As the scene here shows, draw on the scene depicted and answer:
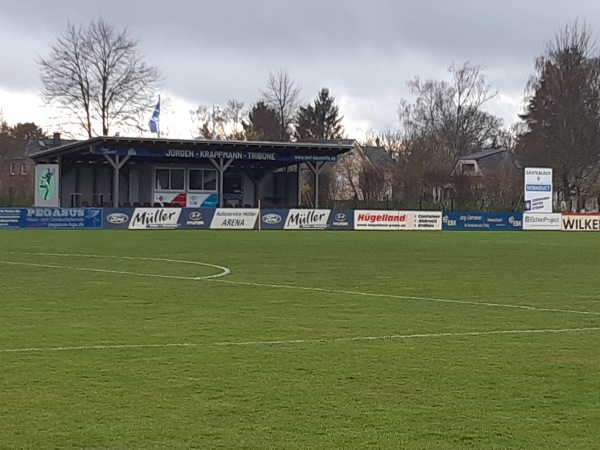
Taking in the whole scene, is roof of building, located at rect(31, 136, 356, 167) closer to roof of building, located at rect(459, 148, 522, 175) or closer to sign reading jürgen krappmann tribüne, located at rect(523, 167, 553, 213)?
sign reading jürgen krappmann tribüne, located at rect(523, 167, 553, 213)

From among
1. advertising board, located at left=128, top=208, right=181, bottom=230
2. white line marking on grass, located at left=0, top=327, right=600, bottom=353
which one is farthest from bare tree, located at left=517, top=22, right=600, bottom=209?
white line marking on grass, located at left=0, top=327, right=600, bottom=353

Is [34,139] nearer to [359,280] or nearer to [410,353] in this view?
[359,280]

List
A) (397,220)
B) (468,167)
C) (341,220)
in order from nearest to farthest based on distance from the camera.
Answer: (341,220), (397,220), (468,167)

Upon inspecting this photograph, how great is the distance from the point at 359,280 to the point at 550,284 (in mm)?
4177

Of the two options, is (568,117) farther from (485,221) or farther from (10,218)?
(10,218)

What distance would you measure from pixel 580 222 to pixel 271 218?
19880mm

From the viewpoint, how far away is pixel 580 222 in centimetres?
5966

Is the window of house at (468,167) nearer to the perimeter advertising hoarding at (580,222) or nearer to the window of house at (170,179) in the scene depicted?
the perimeter advertising hoarding at (580,222)

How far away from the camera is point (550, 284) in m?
20.9

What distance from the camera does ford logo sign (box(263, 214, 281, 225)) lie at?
2119 inches

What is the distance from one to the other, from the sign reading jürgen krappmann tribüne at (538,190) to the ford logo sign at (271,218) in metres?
14.4

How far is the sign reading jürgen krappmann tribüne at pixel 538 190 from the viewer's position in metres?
54.8

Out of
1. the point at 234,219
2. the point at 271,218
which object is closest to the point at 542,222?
the point at 271,218

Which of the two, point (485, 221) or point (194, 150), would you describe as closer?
point (485, 221)
